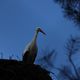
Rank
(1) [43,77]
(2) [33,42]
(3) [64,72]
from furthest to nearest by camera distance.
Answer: (3) [64,72], (2) [33,42], (1) [43,77]

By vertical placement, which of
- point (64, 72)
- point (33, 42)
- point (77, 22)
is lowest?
point (64, 72)

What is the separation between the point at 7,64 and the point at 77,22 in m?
6.10

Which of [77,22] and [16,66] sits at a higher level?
[16,66]

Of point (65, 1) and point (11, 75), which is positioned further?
point (65, 1)

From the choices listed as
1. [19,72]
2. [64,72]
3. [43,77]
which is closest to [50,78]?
[43,77]

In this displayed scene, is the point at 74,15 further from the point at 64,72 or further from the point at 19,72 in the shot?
the point at 19,72

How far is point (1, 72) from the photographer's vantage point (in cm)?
172

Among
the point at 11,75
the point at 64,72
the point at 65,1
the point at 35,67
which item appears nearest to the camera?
the point at 11,75

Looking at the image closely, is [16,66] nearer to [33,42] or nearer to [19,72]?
[19,72]

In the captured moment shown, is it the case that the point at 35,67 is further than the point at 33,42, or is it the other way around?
the point at 33,42

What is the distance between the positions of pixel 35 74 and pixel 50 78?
4.5 inches

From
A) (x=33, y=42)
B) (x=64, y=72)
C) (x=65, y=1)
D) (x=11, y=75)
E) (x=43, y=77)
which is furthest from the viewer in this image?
(x=64, y=72)

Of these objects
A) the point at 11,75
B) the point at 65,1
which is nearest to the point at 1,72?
the point at 11,75

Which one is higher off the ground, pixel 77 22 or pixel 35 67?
pixel 35 67
